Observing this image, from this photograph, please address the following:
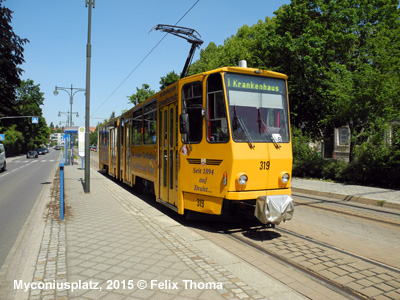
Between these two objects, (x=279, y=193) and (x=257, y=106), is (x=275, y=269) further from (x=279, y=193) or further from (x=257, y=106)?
(x=257, y=106)

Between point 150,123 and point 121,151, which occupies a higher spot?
point 150,123

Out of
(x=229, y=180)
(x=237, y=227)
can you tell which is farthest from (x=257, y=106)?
(x=237, y=227)

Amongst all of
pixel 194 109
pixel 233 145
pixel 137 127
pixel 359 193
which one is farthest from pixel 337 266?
pixel 137 127

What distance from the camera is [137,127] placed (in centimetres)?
1048

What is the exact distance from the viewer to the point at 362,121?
1524 cm

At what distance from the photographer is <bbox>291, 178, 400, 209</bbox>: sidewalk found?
9586mm

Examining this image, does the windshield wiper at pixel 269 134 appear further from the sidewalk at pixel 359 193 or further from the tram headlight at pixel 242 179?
the sidewalk at pixel 359 193

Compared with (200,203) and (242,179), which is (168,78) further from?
(242,179)

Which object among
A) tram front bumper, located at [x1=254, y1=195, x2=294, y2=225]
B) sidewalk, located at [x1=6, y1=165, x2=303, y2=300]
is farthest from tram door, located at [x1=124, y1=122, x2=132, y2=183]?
tram front bumper, located at [x1=254, y1=195, x2=294, y2=225]

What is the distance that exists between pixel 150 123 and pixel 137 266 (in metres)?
5.26

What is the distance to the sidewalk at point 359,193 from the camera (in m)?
9.59

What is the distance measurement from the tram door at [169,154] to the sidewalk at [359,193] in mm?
6345

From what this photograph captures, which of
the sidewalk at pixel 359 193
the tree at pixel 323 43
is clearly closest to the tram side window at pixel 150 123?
the sidewalk at pixel 359 193

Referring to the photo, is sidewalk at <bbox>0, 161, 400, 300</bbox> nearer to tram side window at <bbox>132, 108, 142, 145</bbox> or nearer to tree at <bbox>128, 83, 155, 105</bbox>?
tram side window at <bbox>132, 108, 142, 145</bbox>
